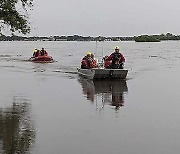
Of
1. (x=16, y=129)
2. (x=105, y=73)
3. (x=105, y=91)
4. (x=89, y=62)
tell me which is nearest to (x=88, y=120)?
(x=16, y=129)

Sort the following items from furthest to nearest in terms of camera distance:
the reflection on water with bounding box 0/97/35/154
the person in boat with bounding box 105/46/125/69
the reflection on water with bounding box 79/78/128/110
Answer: the person in boat with bounding box 105/46/125/69, the reflection on water with bounding box 79/78/128/110, the reflection on water with bounding box 0/97/35/154

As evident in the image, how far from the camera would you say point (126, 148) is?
9383 mm

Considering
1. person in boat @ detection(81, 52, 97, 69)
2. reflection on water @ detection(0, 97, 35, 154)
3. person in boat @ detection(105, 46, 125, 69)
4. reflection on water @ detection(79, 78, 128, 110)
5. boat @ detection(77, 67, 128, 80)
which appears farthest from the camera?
person in boat @ detection(81, 52, 97, 69)

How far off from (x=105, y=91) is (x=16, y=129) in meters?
8.77

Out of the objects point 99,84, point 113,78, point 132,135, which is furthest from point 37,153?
point 113,78

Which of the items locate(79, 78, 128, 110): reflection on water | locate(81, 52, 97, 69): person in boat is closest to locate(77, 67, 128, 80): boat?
locate(79, 78, 128, 110): reflection on water

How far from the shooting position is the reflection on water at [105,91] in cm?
1568

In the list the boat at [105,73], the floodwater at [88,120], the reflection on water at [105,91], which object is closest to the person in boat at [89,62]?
the reflection on water at [105,91]

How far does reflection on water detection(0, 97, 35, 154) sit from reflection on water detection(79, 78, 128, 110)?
2931 mm

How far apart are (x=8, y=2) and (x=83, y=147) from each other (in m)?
5.22

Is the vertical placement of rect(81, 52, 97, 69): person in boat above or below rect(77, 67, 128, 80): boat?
above

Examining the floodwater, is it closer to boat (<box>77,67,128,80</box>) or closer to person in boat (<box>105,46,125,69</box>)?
boat (<box>77,67,128,80</box>)

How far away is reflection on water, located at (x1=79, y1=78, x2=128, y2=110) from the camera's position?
15677 millimetres

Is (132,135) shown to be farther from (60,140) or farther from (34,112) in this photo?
(34,112)
